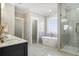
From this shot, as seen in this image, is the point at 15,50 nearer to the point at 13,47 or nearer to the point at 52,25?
the point at 13,47

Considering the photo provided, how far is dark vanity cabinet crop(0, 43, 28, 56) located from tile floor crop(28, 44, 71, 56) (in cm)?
9

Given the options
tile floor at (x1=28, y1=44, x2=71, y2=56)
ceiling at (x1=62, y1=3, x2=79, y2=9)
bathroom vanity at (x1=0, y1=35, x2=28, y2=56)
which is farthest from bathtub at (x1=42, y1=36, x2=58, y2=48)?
ceiling at (x1=62, y1=3, x2=79, y2=9)

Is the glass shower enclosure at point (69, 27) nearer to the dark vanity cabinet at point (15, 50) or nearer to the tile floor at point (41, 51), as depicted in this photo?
the tile floor at point (41, 51)

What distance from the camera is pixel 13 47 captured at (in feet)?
4.78

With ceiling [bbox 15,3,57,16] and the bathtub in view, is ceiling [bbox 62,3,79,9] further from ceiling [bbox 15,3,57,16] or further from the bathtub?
the bathtub

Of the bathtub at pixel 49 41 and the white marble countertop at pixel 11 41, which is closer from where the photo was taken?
the white marble countertop at pixel 11 41

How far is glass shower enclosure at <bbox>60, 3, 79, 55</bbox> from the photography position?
1685 millimetres

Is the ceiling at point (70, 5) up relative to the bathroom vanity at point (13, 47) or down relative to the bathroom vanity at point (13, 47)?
up

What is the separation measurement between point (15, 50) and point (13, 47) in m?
0.08

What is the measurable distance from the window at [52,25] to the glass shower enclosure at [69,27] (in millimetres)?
152

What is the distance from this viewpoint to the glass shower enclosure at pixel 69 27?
1.68 m

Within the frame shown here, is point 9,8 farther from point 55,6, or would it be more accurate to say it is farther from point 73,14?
point 73,14

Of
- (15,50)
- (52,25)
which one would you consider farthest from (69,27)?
(15,50)

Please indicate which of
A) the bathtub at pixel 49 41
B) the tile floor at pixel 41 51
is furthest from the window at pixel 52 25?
the tile floor at pixel 41 51
